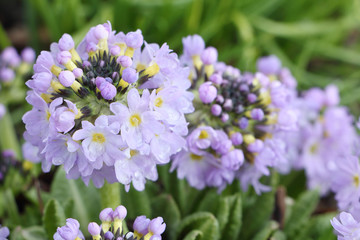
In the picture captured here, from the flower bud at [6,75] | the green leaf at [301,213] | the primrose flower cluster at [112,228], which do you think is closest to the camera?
the primrose flower cluster at [112,228]

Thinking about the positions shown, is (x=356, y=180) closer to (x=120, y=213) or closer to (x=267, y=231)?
(x=267, y=231)

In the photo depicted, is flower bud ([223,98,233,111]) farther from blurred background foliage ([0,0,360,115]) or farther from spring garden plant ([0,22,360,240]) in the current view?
blurred background foliage ([0,0,360,115])

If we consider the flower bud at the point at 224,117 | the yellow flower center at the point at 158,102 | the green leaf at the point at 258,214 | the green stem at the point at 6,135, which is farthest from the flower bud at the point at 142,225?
the green stem at the point at 6,135

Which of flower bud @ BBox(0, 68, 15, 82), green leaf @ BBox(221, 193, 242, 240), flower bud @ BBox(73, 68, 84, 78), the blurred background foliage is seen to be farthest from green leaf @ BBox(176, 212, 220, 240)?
the blurred background foliage

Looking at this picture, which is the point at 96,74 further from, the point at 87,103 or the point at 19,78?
the point at 19,78

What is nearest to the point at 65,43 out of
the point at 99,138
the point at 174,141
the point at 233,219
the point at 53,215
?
the point at 99,138

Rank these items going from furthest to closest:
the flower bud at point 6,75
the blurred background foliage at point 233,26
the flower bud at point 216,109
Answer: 1. the blurred background foliage at point 233,26
2. the flower bud at point 6,75
3. the flower bud at point 216,109

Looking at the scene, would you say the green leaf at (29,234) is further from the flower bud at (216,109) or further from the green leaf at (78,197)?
the flower bud at (216,109)

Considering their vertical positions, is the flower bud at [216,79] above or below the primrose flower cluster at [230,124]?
above
